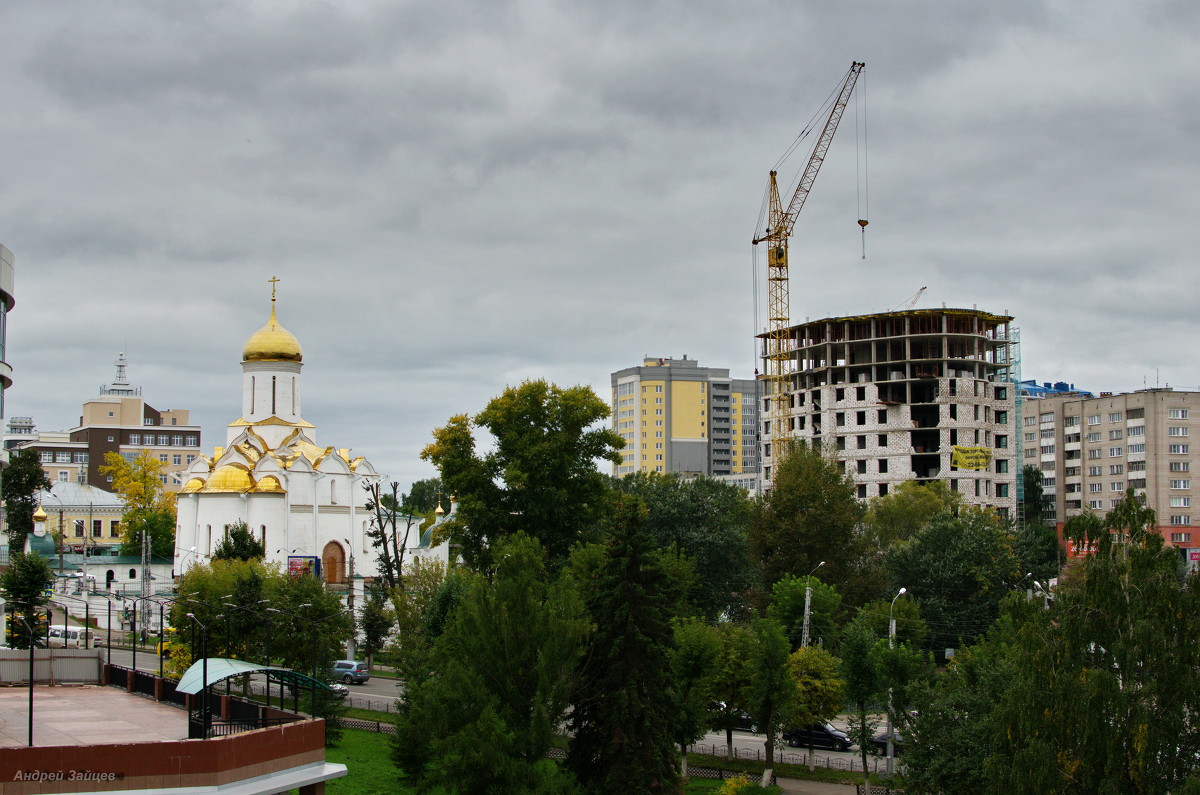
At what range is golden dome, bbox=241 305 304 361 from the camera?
73.1m

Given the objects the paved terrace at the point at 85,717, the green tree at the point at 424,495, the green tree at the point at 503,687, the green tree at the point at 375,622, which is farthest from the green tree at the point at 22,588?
the green tree at the point at 424,495

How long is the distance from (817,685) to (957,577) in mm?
20950

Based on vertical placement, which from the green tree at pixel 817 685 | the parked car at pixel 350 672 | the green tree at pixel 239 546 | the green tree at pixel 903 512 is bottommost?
the parked car at pixel 350 672

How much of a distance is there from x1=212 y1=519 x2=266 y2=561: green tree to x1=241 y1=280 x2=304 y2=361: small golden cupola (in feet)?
37.1

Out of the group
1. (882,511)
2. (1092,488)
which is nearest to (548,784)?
(882,511)

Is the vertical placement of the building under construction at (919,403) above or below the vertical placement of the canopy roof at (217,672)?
above

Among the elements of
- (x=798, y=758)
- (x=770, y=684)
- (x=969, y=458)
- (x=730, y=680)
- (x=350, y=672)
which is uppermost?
(x=969, y=458)

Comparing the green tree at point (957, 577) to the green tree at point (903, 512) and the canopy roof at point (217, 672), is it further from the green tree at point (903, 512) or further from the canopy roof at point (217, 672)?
the canopy roof at point (217, 672)

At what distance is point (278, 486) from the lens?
7000cm

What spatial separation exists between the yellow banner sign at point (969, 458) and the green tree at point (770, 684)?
2460 inches

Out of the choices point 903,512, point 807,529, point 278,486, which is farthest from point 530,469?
point 903,512

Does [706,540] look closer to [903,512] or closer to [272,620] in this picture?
[272,620]

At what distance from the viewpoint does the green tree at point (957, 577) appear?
57344 mm

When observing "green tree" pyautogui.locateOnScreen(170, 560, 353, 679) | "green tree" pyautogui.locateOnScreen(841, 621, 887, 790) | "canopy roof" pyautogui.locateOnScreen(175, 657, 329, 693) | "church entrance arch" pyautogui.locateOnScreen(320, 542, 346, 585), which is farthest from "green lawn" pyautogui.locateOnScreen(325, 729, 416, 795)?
"church entrance arch" pyautogui.locateOnScreen(320, 542, 346, 585)
